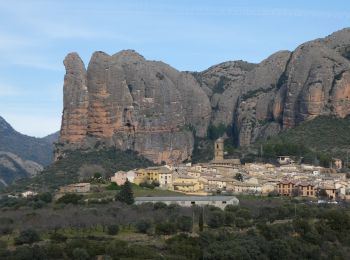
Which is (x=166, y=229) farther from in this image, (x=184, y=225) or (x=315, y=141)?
(x=315, y=141)

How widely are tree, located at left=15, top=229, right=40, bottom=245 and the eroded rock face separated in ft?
219

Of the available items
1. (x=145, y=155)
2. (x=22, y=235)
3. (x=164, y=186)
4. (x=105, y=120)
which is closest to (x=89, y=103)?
(x=105, y=120)

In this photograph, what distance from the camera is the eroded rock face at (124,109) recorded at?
12588cm

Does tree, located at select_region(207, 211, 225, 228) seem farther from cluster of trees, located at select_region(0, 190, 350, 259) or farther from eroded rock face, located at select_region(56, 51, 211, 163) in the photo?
eroded rock face, located at select_region(56, 51, 211, 163)

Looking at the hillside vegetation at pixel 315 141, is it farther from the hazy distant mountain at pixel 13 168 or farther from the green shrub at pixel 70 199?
the hazy distant mountain at pixel 13 168

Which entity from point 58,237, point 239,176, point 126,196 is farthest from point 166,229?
point 239,176

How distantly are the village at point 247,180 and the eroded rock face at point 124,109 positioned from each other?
28.8m

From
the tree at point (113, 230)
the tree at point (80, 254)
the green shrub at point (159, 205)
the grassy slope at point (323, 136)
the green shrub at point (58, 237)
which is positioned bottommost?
the tree at point (80, 254)

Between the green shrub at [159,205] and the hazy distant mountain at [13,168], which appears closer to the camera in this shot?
the green shrub at [159,205]

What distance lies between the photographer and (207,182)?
91.4 m

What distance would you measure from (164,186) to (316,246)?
3401 cm

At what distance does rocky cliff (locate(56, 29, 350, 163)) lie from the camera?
12544cm

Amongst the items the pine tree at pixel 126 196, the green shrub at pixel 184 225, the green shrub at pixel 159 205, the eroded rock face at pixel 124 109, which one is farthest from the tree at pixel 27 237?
the eroded rock face at pixel 124 109

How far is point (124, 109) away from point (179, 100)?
1428 cm
